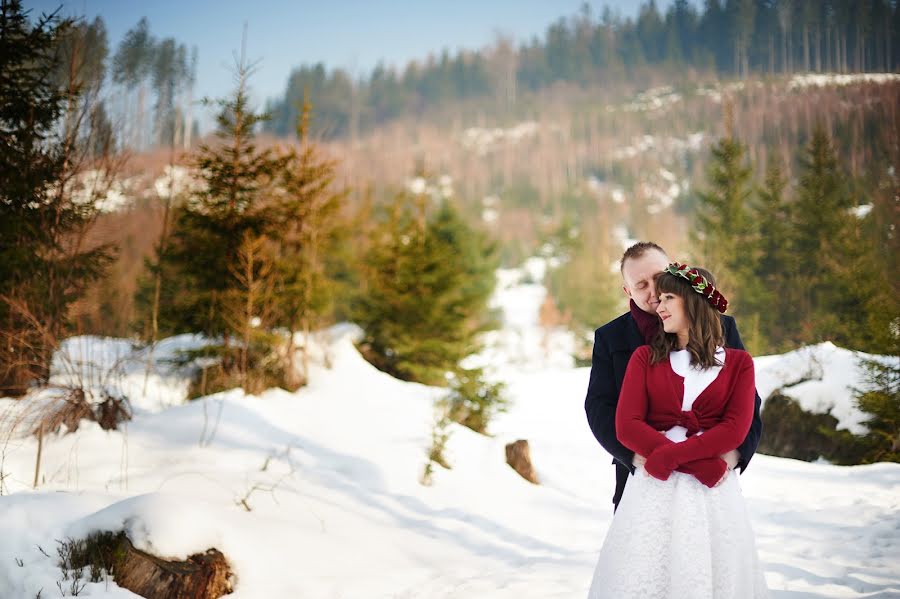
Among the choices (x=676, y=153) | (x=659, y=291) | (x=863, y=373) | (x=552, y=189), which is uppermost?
(x=676, y=153)

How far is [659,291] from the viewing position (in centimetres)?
222

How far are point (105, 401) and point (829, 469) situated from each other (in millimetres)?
9913

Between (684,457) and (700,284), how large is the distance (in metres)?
0.65

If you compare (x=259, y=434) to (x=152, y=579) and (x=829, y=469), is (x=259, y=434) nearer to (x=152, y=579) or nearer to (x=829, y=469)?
(x=152, y=579)

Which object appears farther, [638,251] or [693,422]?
[638,251]

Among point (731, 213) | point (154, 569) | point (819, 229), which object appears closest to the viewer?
point (154, 569)

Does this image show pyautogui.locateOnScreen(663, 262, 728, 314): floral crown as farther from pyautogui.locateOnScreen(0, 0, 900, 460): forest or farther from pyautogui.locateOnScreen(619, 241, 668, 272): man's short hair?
pyautogui.locateOnScreen(0, 0, 900, 460): forest

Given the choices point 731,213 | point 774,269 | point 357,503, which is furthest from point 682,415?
point 731,213

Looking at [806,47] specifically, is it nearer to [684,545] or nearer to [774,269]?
[774,269]

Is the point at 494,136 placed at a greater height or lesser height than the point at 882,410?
greater

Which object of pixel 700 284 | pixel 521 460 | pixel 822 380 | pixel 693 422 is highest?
pixel 700 284

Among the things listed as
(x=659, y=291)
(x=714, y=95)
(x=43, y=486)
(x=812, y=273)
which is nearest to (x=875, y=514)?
(x=659, y=291)

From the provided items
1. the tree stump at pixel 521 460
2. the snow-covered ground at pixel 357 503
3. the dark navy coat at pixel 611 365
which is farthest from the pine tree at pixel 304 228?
the dark navy coat at pixel 611 365

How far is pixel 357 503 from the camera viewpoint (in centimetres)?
555
